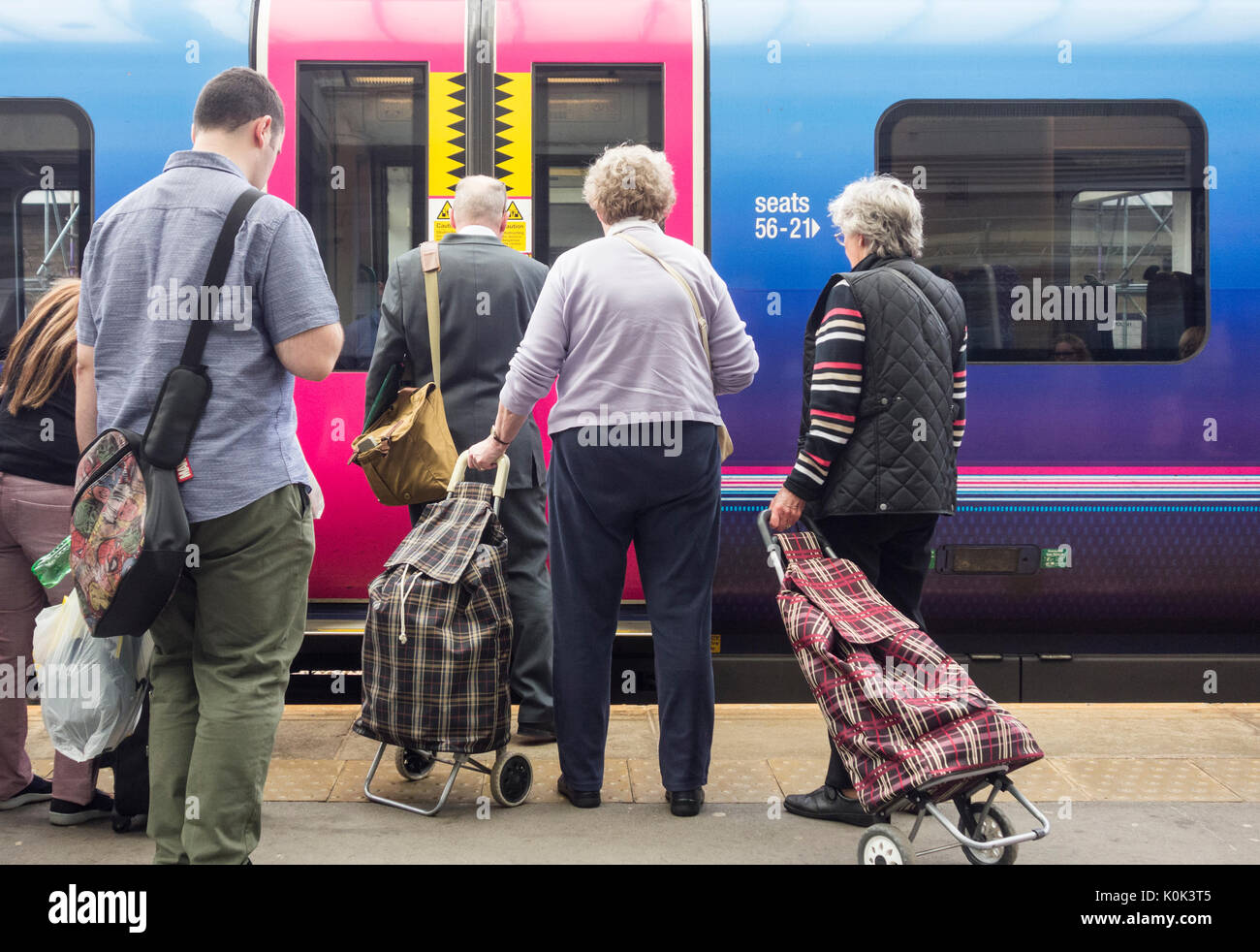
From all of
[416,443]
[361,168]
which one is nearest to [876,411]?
[416,443]

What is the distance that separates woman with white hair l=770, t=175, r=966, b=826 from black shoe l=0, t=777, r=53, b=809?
7.82ft

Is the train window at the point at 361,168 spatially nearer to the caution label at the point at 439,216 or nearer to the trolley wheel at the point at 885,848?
the caution label at the point at 439,216

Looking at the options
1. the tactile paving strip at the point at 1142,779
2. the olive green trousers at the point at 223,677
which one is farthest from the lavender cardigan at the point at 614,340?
the tactile paving strip at the point at 1142,779

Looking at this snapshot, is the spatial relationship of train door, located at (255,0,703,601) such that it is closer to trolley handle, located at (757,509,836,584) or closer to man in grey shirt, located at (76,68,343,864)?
trolley handle, located at (757,509,836,584)

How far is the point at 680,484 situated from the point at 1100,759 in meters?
2.02

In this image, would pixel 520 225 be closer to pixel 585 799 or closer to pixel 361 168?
pixel 361 168

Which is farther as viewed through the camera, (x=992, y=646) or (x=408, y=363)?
(x=992, y=646)

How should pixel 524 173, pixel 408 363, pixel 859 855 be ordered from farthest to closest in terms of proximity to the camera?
pixel 524 173 → pixel 408 363 → pixel 859 855

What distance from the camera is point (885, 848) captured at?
303cm

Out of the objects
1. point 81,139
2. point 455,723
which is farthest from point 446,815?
point 81,139

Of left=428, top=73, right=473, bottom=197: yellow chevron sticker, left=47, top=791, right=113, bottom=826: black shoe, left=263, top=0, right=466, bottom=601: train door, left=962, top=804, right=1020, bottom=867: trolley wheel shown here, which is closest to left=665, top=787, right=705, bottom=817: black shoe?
left=962, top=804, right=1020, bottom=867: trolley wheel

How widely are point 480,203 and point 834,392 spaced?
152cm

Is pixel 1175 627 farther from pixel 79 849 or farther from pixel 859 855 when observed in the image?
pixel 79 849

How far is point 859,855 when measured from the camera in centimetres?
310
